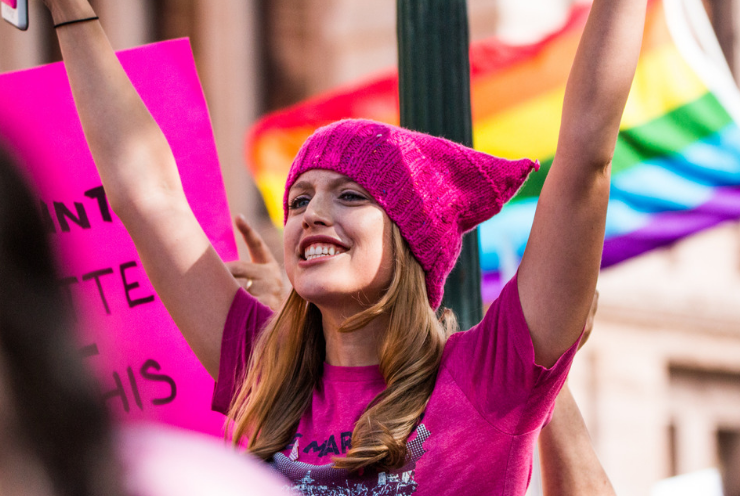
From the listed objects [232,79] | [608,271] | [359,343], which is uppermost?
[232,79]

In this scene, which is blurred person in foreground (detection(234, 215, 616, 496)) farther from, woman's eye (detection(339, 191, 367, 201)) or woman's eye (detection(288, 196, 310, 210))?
woman's eye (detection(288, 196, 310, 210))

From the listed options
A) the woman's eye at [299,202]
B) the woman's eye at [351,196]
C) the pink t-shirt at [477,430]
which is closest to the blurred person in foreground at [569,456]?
the pink t-shirt at [477,430]

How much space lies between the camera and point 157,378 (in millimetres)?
2580

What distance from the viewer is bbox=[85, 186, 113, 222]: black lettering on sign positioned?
263cm

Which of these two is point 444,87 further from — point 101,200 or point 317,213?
point 101,200

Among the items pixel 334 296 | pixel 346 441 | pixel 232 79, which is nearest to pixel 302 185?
pixel 334 296

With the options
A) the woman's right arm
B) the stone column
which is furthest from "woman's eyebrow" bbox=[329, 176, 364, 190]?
the stone column

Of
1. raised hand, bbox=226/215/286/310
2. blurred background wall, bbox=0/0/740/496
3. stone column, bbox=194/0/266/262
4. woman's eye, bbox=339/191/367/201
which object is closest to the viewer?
woman's eye, bbox=339/191/367/201

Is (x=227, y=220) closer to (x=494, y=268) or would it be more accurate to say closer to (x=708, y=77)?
(x=494, y=268)

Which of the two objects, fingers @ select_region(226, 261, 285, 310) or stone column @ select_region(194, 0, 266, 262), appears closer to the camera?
fingers @ select_region(226, 261, 285, 310)

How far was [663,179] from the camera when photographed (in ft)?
18.1

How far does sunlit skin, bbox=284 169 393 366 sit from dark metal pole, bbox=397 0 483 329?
0.27 meters

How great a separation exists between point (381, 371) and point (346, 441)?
0.19 metres

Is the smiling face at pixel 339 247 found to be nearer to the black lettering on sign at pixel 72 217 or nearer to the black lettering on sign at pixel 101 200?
the black lettering on sign at pixel 72 217
